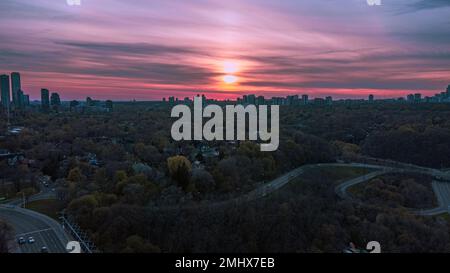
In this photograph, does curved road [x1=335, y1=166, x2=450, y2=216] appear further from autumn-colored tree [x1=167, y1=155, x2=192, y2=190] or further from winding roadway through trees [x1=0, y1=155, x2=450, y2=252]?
autumn-colored tree [x1=167, y1=155, x2=192, y2=190]

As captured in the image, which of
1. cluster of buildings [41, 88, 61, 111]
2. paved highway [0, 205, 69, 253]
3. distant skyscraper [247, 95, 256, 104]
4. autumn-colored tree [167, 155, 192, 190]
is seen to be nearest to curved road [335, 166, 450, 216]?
autumn-colored tree [167, 155, 192, 190]

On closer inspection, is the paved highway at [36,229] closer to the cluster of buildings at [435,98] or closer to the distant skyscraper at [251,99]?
the distant skyscraper at [251,99]

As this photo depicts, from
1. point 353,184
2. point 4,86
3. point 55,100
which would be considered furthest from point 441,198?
point 55,100

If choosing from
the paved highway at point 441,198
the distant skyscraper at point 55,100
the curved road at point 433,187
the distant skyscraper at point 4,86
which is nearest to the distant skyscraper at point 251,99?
the curved road at point 433,187

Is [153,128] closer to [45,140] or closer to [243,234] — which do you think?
[45,140]

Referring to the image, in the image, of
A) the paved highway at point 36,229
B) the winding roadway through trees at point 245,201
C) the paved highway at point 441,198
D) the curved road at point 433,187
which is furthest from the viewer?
the curved road at point 433,187

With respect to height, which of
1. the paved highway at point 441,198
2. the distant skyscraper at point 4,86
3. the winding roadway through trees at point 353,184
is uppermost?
the distant skyscraper at point 4,86
